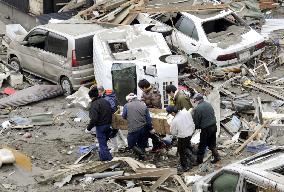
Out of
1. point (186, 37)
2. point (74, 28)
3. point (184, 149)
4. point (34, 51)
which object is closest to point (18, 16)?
point (34, 51)

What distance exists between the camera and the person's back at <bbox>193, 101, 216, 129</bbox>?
41.1ft

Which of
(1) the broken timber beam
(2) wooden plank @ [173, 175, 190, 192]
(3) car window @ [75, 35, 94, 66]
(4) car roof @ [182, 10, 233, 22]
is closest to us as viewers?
(2) wooden plank @ [173, 175, 190, 192]

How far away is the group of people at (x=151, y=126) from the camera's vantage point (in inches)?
489

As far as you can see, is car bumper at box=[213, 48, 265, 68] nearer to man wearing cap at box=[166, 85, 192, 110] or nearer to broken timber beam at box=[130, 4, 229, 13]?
broken timber beam at box=[130, 4, 229, 13]

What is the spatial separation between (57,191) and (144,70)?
13.4 ft

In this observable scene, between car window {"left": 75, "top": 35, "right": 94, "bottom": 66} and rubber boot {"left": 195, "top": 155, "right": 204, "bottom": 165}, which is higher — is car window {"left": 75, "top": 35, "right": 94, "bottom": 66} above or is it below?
above

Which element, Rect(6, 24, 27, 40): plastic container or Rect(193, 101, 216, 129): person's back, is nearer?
Rect(193, 101, 216, 129): person's back

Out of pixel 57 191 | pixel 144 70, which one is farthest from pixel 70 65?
pixel 57 191

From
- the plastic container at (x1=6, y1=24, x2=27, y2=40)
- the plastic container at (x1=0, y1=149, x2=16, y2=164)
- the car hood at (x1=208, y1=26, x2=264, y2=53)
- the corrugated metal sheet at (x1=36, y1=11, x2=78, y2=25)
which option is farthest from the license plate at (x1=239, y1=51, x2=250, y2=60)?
the plastic container at (x1=0, y1=149, x2=16, y2=164)

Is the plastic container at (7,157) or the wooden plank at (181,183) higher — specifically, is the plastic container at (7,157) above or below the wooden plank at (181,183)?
below

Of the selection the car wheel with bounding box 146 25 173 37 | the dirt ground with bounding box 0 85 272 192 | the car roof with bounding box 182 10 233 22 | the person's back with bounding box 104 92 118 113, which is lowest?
the dirt ground with bounding box 0 85 272 192

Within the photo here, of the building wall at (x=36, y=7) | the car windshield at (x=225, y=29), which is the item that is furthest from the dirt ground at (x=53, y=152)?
the building wall at (x=36, y=7)

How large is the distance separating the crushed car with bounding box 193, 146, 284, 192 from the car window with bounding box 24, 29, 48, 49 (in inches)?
333

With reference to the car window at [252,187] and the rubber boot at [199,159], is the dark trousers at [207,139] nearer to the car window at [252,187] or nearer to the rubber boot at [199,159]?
the rubber boot at [199,159]
